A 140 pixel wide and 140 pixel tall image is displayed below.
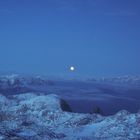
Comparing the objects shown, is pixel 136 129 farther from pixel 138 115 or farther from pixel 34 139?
pixel 34 139

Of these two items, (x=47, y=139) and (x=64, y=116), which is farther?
(x=64, y=116)

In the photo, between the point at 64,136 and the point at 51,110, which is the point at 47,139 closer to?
the point at 64,136

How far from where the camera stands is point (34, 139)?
42.4 metres

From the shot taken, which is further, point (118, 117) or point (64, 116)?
point (64, 116)

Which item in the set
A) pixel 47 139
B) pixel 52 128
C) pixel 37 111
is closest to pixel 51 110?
pixel 37 111

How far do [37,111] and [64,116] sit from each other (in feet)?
25.0

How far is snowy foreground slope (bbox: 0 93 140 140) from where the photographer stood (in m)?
45.9

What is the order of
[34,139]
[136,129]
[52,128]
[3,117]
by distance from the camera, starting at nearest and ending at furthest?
[34,139], [136,129], [52,128], [3,117]

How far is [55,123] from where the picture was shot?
58750 millimetres

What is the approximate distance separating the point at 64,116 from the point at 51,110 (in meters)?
4.71

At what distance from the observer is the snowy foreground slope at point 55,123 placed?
45866 millimetres

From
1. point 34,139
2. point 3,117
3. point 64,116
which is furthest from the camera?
point 3,117

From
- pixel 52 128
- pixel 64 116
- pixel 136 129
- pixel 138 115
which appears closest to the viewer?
pixel 136 129

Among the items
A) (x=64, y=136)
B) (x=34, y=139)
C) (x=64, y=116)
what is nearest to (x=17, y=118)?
(x=64, y=116)
